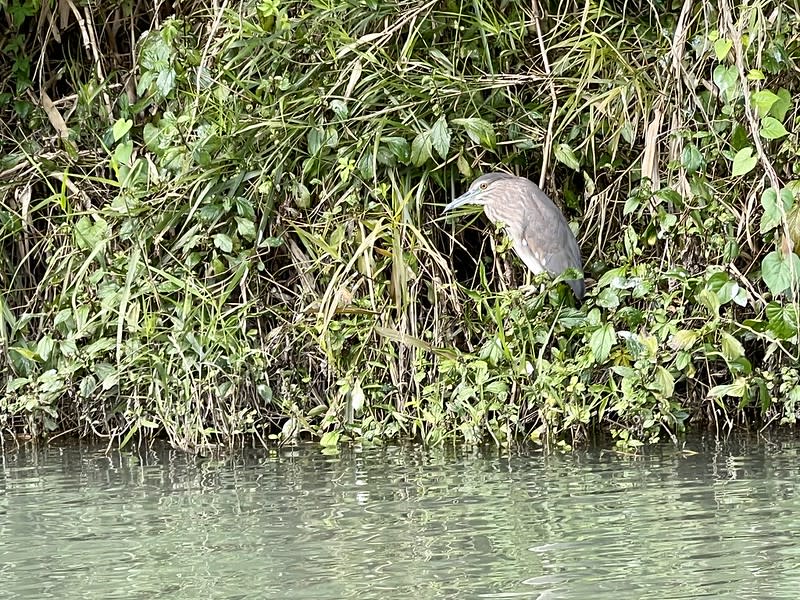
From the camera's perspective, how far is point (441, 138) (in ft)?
15.3

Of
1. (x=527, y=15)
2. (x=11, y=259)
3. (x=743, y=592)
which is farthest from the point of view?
(x=11, y=259)

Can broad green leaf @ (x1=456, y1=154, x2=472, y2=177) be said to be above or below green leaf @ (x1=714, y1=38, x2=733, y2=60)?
below

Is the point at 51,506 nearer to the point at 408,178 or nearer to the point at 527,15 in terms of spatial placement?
the point at 408,178

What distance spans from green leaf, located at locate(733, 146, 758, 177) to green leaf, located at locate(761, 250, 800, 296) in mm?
280

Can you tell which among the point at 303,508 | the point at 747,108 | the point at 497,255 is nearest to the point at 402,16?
the point at 497,255

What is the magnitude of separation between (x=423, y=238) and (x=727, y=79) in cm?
115

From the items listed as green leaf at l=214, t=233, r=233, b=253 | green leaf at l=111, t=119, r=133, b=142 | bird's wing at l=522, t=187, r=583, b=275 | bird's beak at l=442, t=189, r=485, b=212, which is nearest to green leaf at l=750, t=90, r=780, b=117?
bird's wing at l=522, t=187, r=583, b=275

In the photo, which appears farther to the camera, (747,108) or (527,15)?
(527,15)

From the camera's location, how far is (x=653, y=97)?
477 cm

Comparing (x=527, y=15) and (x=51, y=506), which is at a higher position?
(x=527, y=15)

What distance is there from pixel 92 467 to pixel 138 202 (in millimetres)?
1080

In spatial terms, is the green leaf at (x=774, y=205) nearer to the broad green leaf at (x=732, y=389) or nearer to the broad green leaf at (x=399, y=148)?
the broad green leaf at (x=732, y=389)

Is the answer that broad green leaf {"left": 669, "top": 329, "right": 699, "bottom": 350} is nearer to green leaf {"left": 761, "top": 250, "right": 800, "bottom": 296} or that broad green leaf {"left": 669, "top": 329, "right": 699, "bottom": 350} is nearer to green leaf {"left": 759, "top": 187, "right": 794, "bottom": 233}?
green leaf {"left": 761, "top": 250, "right": 800, "bottom": 296}

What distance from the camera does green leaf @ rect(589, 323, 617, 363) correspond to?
4.27 metres
